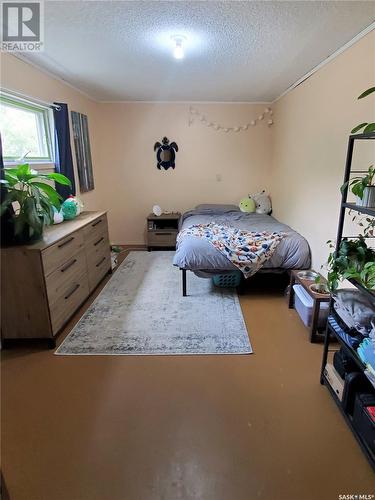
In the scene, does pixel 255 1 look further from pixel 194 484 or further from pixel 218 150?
pixel 218 150

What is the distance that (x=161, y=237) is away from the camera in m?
4.53

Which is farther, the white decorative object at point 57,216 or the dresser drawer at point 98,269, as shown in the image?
the dresser drawer at point 98,269

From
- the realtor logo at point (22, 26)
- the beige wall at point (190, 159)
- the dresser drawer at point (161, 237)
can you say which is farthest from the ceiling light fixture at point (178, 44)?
the dresser drawer at point (161, 237)

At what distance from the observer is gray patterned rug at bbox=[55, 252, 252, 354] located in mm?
2203

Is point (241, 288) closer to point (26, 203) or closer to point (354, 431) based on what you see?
point (354, 431)

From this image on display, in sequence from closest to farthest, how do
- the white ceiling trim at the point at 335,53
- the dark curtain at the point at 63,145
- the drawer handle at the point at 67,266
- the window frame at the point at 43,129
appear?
the white ceiling trim at the point at 335,53
the drawer handle at the point at 67,266
the window frame at the point at 43,129
the dark curtain at the point at 63,145

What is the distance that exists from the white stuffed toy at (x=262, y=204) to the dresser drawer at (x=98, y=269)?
7.89 ft

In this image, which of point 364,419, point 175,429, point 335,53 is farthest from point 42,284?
point 335,53

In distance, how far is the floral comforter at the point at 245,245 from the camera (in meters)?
2.82

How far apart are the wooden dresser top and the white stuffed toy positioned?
2.45 metres

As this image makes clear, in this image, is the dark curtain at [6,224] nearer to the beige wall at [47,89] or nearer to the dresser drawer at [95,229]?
the dresser drawer at [95,229]

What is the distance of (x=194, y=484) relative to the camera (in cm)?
127

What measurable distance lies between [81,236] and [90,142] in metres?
2.17

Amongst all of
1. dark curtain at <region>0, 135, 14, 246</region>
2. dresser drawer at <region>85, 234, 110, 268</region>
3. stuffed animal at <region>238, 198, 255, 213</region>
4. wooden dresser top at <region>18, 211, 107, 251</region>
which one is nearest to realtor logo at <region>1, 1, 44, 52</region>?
dark curtain at <region>0, 135, 14, 246</region>
